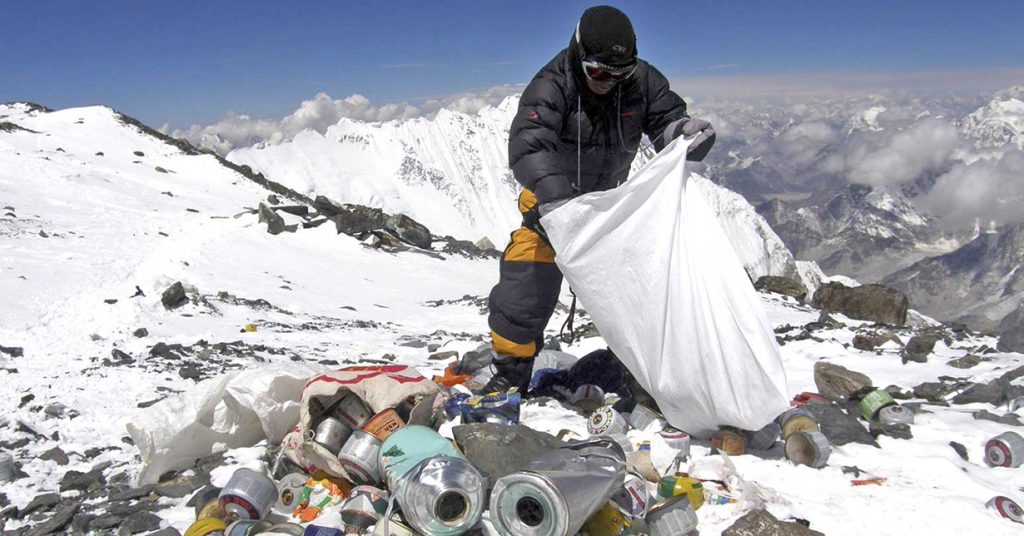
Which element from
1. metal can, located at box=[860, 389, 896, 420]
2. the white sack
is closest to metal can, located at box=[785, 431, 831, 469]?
metal can, located at box=[860, 389, 896, 420]

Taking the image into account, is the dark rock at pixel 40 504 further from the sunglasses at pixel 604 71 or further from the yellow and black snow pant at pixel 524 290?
the sunglasses at pixel 604 71

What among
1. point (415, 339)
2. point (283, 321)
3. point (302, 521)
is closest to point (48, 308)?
point (283, 321)

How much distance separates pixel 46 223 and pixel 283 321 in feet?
22.9

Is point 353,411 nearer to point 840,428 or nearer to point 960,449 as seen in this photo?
point 840,428

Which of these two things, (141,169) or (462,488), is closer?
(462,488)

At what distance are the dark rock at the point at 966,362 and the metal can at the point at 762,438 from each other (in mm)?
3759

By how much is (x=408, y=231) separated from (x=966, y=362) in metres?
14.7

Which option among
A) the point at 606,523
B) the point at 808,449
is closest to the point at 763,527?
the point at 606,523

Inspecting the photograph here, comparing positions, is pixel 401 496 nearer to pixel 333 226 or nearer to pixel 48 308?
pixel 48 308

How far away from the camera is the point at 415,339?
860 centimetres

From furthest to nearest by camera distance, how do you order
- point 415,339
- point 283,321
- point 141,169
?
point 141,169 → point 283,321 → point 415,339

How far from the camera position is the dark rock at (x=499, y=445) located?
317 centimetres

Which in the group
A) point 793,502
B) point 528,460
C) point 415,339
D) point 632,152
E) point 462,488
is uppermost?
point 632,152

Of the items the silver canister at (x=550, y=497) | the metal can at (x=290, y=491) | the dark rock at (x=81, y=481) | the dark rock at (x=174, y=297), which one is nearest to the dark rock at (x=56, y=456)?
the dark rock at (x=81, y=481)
